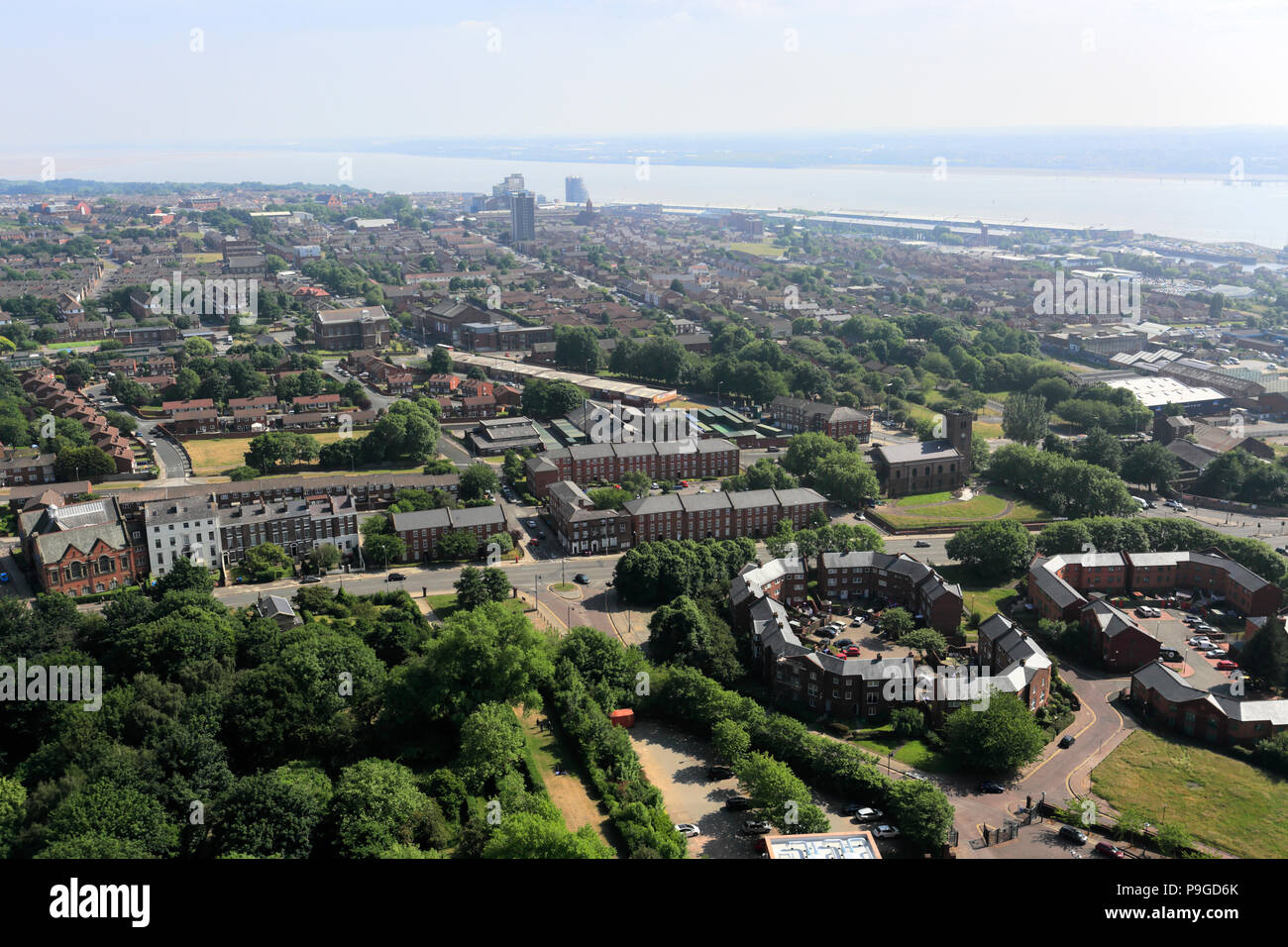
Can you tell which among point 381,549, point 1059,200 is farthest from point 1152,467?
point 1059,200

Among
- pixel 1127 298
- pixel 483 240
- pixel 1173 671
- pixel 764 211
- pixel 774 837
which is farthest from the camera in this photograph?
pixel 764 211

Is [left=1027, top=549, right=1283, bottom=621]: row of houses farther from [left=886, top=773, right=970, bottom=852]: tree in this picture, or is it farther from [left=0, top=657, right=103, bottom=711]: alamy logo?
[left=0, top=657, right=103, bottom=711]: alamy logo

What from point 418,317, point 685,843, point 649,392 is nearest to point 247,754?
point 685,843

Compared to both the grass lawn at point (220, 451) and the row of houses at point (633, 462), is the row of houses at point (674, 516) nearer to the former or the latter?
the row of houses at point (633, 462)

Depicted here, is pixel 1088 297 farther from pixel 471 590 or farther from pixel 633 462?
pixel 471 590

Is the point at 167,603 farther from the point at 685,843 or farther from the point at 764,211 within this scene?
the point at 764,211

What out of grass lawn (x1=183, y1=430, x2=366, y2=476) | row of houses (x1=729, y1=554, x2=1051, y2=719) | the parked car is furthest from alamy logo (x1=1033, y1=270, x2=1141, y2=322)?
the parked car
